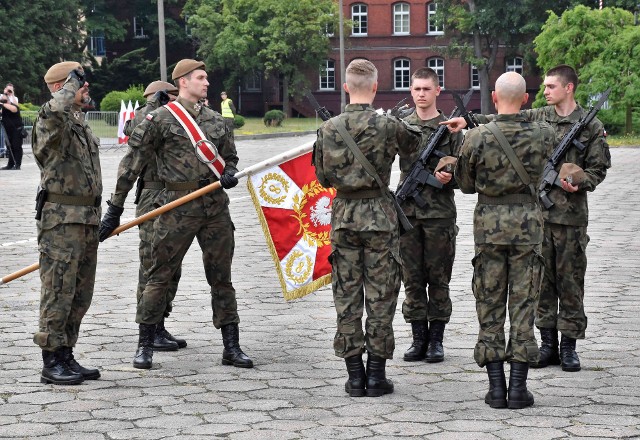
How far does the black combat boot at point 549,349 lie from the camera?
8148mm

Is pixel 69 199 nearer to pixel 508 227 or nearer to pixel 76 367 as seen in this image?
pixel 76 367

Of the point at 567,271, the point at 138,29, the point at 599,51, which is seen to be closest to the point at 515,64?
the point at 138,29

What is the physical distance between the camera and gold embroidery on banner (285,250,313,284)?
8.65 meters

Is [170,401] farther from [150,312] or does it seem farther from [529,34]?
[529,34]

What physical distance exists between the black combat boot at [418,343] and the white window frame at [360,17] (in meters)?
67.8

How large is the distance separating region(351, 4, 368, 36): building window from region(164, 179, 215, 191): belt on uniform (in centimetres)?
6789

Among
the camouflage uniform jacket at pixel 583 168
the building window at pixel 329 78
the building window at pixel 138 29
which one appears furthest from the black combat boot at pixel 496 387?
the building window at pixel 138 29

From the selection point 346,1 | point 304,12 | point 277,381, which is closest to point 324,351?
point 277,381

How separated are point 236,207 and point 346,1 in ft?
187

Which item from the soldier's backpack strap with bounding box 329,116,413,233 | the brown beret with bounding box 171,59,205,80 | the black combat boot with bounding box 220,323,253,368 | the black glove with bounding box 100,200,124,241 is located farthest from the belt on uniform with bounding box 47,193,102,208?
the soldier's backpack strap with bounding box 329,116,413,233

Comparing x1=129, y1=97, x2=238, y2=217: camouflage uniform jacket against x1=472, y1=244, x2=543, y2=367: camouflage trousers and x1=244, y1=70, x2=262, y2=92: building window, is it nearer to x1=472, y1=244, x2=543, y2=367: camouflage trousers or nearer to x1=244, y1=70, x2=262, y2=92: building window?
x1=472, y1=244, x2=543, y2=367: camouflage trousers

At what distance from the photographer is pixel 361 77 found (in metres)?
7.34

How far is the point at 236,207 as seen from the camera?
61.9 ft

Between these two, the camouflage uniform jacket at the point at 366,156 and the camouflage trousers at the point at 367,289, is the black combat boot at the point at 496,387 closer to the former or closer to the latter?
the camouflage trousers at the point at 367,289
